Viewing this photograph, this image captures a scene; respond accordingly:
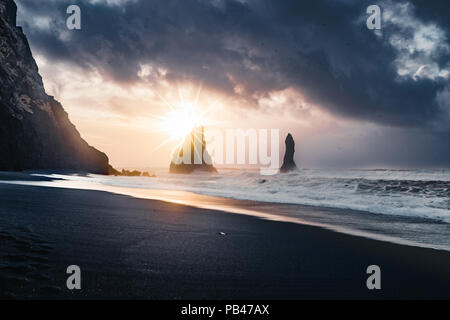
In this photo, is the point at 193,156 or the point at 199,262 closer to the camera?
the point at 199,262

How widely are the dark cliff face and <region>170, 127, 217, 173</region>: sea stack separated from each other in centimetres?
5572

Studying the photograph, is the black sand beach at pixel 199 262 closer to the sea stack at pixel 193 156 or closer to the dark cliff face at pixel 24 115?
the dark cliff face at pixel 24 115

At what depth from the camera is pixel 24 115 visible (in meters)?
55.6

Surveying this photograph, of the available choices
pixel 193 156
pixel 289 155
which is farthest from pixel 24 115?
pixel 193 156

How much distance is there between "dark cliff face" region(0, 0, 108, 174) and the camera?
49.9 meters

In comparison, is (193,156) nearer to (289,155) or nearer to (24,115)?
(289,155)

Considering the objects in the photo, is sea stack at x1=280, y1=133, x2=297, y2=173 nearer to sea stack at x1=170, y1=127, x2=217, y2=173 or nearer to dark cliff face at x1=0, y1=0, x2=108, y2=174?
sea stack at x1=170, y1=127, x2=217, y2=173

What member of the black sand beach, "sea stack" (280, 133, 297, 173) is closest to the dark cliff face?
the black sand beach

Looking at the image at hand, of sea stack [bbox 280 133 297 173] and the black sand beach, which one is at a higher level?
sea stack [bbox 280 133 297 173]

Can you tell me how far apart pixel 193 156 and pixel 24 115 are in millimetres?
85479

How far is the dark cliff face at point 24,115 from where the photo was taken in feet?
164

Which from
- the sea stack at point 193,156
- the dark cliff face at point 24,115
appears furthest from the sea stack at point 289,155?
the dark cliff face at point 24,115

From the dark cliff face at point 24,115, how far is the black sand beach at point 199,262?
171 feet
